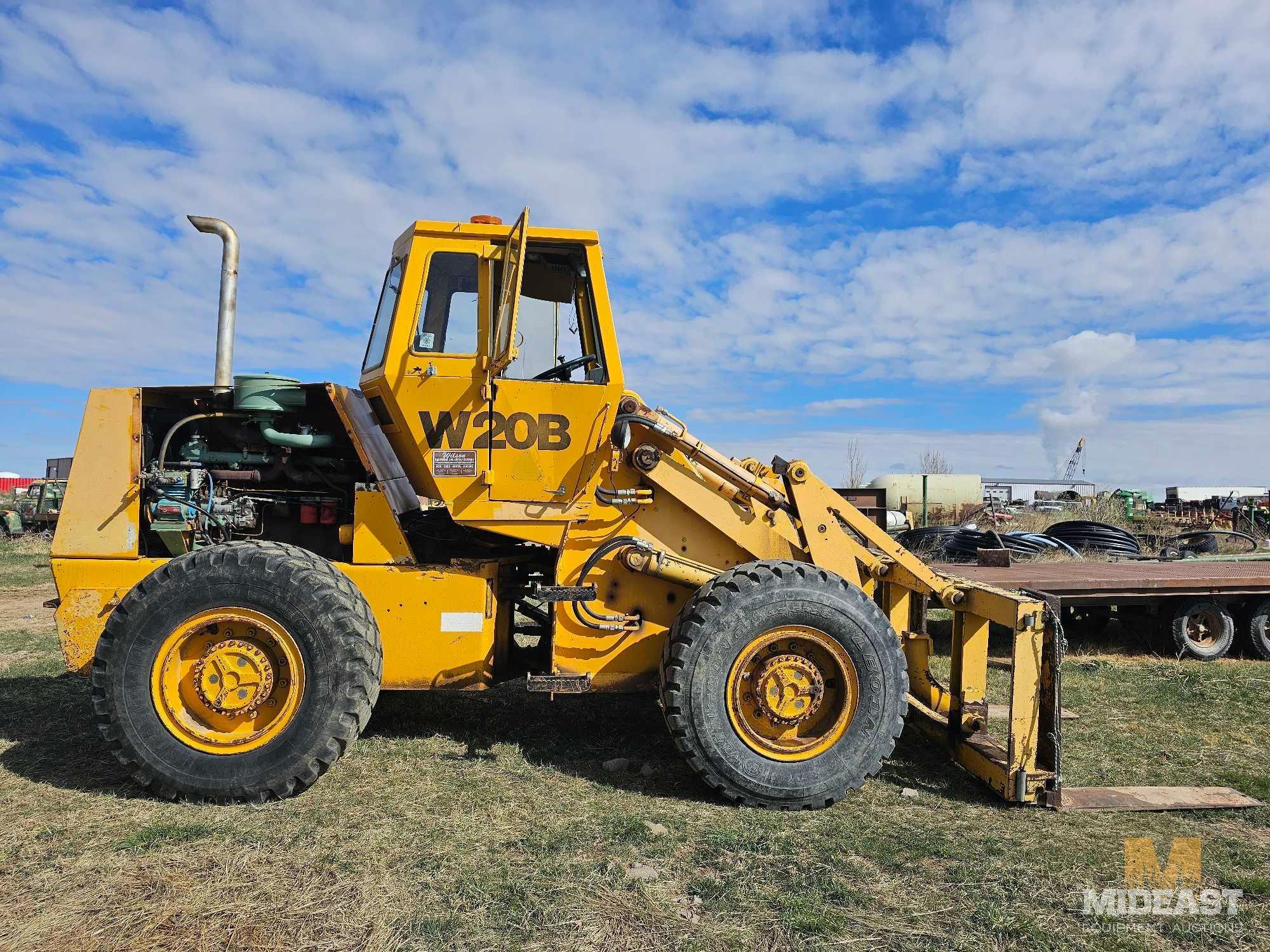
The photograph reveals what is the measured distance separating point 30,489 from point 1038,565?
31.3m

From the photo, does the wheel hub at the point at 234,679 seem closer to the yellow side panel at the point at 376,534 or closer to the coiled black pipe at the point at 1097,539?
the yellow side panel at the point at 376,534

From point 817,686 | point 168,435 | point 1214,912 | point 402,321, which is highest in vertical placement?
point 402,321

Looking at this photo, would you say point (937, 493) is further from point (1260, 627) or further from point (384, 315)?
point (384, 315)

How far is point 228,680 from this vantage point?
452cm

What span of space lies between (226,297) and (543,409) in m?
2.18

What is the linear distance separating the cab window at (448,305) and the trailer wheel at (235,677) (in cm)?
149

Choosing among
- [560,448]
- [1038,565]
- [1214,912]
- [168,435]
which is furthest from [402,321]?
[1038,565]

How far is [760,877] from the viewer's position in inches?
144

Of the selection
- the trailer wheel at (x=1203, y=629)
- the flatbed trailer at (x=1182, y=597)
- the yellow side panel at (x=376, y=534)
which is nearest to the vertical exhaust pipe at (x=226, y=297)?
the yellow side panel at (x=376, y=534)

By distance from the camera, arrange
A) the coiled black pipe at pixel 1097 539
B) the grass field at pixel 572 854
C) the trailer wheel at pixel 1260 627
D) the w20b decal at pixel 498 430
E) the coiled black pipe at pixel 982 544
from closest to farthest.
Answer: the grass field at pixel 572 854, the w20b decal at pixel 498 430, the trailer wheel at pixel 1260 627, the coiled black pipe at pixel 982 544, the coiled black pipe at pixel 1097 539

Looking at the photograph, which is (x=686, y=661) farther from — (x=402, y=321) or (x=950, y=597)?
(x=402, y=321)

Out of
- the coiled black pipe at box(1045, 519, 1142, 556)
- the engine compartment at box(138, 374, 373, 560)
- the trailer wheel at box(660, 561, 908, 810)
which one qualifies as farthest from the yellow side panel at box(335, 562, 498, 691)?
the coiled black pipe at box(1045, 519, 1142, 556)

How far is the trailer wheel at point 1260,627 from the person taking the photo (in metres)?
8.63

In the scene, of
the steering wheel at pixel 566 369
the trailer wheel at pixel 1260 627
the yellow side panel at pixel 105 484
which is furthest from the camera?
the trailer wheel at pixel 1260 627
